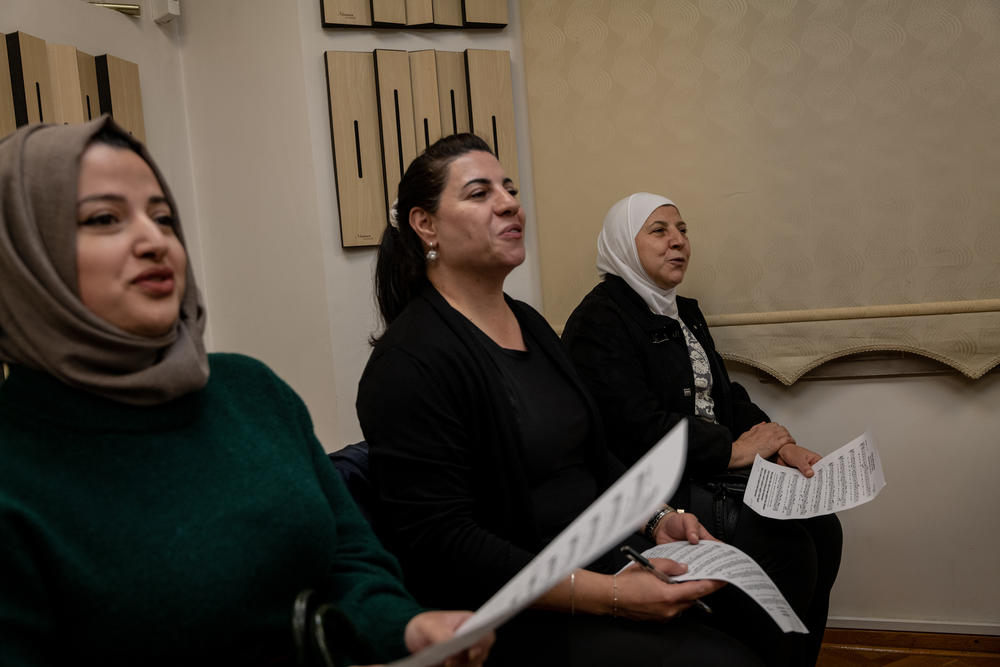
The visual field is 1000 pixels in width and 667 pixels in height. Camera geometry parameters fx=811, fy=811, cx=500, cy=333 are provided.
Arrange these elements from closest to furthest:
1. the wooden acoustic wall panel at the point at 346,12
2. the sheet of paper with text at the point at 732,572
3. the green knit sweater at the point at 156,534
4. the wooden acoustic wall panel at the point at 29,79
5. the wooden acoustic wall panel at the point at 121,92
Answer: the green knit sweater at the point at 156,534
the sheet of paper with text at the point at 732,572
the wooden acoustic wall panel at the point at 29,79
the wooden acoustic wall panel at the point at 121,92
the wooden acoustic wall panel at the point at 346,12

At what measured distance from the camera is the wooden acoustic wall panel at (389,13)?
253 cm

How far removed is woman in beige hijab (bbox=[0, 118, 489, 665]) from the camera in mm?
840

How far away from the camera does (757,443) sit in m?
2.19

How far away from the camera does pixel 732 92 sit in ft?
8.46

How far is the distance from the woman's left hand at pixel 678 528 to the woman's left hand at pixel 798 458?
43cm

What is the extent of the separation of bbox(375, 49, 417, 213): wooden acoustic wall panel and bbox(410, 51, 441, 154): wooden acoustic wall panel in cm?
2

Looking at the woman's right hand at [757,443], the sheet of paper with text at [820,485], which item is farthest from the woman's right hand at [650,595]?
the woman's right hand at [757,443]

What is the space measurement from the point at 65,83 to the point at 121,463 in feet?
5.29

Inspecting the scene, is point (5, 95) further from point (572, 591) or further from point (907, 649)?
point (907, 649)

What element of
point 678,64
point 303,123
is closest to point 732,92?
point 678,64

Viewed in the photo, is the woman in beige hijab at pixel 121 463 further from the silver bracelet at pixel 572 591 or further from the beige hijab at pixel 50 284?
the silver bracelet at pixel 572 591

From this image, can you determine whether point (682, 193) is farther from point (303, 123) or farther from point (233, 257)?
point (233, 257)

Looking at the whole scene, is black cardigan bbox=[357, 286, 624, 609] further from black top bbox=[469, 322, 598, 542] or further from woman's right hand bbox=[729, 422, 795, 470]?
woman's right hand bbox=[729, 422, 795, 470]

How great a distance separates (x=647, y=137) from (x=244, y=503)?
80.8 inches
